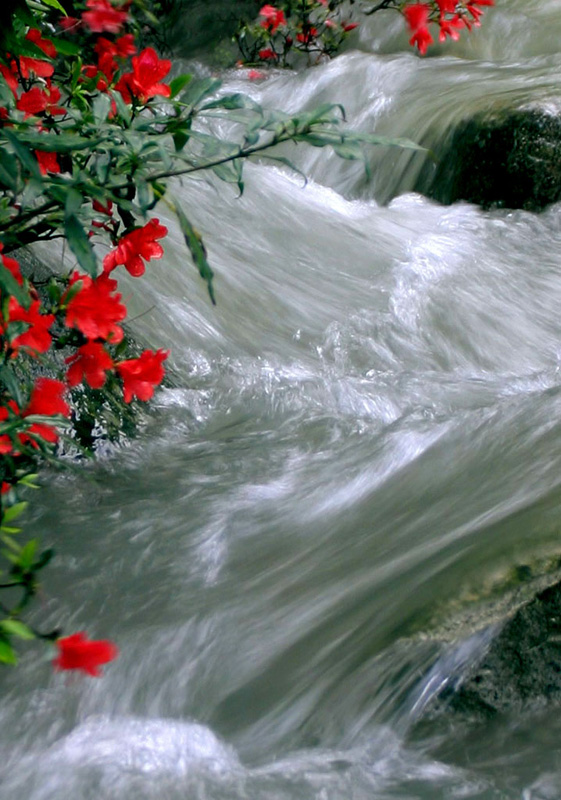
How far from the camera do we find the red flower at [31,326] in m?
1.54

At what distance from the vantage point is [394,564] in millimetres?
1956

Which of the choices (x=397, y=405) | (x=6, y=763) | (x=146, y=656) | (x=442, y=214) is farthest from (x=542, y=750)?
(x=442, y=214)

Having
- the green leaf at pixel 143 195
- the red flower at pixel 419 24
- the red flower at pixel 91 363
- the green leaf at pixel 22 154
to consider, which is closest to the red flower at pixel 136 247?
the red flower at pixel 91 363

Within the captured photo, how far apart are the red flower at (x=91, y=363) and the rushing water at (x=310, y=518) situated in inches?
19.4

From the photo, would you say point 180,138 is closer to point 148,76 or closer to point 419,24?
point 148,76

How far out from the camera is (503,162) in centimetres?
430

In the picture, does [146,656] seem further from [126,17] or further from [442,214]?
[442,214]

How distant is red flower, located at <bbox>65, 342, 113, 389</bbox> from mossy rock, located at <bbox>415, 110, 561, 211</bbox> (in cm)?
282

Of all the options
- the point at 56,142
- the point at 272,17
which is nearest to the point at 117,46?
the point at 56,142

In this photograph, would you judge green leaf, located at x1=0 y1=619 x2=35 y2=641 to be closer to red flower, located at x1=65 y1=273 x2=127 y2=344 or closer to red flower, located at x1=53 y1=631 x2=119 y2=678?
red flower, located at x1=53 y1=631 x2=119 y2=678

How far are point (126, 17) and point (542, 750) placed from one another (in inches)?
55.7

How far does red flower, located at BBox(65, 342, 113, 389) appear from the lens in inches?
69.2

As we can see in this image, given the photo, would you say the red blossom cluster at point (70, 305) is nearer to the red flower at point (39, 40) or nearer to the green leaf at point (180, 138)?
the red flower at point (39, 40)

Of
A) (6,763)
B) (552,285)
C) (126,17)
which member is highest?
(126,17)
